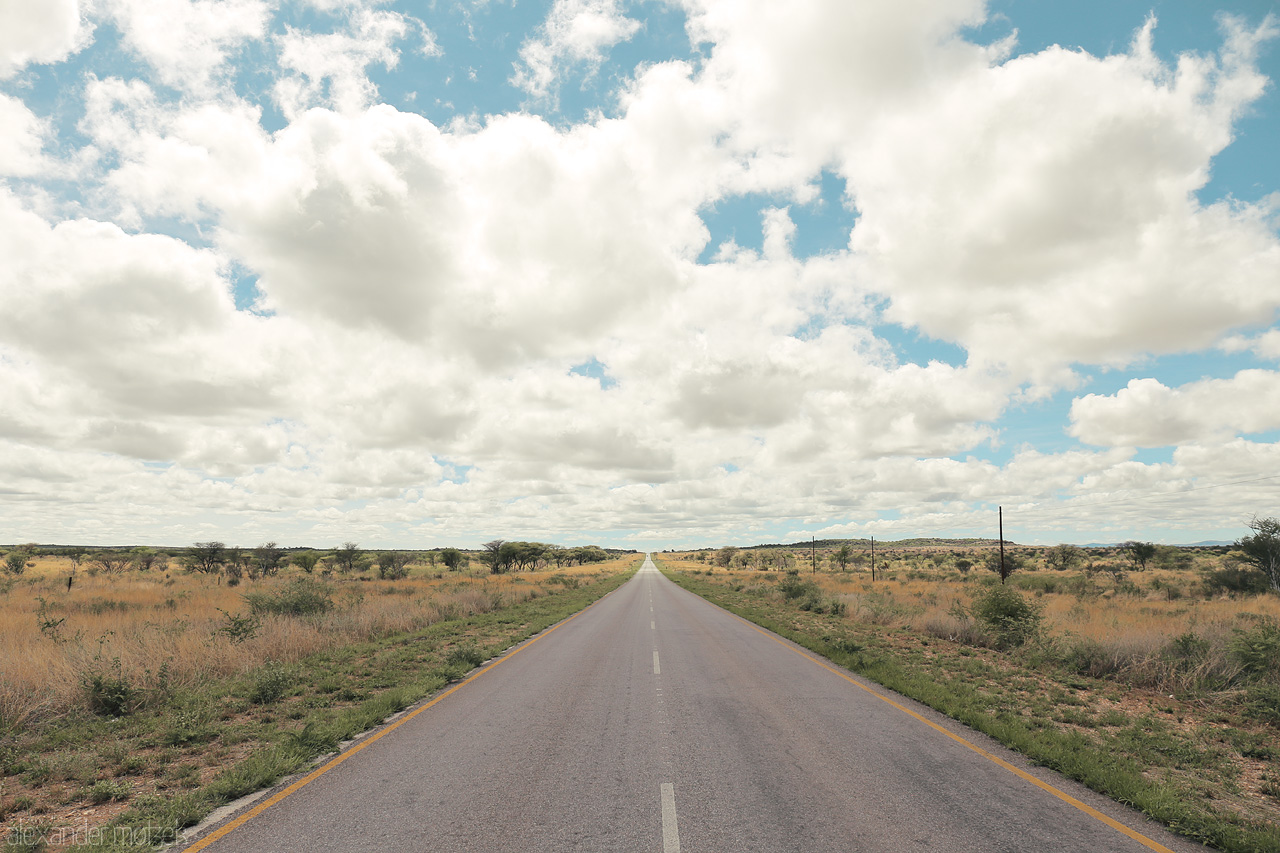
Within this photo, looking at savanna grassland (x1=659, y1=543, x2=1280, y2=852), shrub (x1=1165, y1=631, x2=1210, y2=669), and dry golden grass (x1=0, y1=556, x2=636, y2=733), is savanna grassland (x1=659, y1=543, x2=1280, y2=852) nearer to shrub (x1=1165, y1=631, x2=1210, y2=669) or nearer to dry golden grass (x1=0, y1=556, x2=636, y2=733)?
Result: shrub (x1=1165, y1=631, x2=1210, y2=669)

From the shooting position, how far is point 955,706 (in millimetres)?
9273

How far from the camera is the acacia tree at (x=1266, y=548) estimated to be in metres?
31.1

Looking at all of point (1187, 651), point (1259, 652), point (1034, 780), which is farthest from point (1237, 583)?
point (1034, 780)

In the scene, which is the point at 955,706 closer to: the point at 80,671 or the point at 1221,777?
the point at 1221,777

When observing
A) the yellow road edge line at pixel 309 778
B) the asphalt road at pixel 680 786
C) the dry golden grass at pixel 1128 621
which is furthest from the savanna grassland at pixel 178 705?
the dry golden grass at pixel 1128 621

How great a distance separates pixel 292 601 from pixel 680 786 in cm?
1911

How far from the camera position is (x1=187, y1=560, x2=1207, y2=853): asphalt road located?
4691 millimetres

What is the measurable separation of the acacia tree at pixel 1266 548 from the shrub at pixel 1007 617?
87.5 ft

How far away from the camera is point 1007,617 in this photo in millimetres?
16516

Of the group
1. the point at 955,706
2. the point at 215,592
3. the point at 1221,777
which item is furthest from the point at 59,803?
the point at 215,592

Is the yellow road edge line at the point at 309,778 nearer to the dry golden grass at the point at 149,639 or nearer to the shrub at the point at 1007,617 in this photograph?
the dry golden grass at the point at 149,639

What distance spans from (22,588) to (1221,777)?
50238mm

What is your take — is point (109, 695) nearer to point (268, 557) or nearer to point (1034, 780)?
point (1034, 780)

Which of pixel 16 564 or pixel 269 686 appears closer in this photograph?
pixel 269 686
